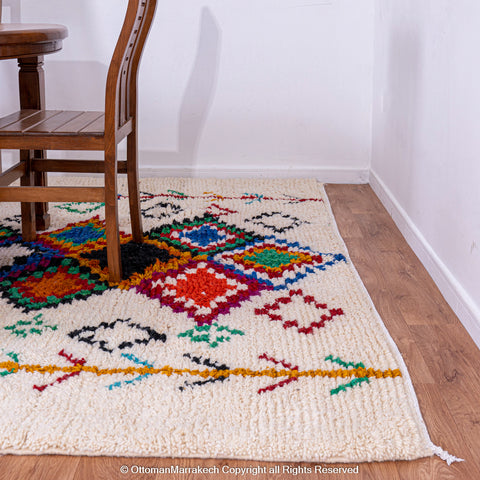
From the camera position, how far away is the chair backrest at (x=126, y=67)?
1.62 metres

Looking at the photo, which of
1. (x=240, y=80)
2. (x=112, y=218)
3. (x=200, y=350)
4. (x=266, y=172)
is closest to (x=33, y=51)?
(x=112, y=218)

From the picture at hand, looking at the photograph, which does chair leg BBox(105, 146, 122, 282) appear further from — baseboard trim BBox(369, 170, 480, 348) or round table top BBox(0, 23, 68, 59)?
baseboard trim BBox(369, 170, 480, 348)

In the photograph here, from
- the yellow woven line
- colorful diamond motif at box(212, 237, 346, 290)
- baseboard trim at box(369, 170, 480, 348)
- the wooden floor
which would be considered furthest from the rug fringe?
colorful diamond motif at box(212, 237, 346, 290)

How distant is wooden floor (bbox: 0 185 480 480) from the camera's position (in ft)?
3.48

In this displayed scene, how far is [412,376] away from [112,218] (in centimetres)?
89

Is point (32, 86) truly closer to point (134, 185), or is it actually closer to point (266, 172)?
point (134, 185)

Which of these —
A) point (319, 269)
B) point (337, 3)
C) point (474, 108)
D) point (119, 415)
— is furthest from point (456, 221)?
point (337, 3)

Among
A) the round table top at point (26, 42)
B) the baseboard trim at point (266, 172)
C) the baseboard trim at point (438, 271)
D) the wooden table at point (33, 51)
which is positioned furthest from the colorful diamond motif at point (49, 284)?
the baseboard trim at point (266, 172)

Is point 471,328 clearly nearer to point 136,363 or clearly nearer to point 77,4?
point 136,363

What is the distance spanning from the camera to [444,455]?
3.59ft

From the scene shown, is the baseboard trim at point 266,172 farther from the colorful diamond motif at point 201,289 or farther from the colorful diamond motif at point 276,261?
the colorful diamond motif at point 201,289

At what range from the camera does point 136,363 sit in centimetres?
137

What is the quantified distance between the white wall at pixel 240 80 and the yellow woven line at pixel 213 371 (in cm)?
183

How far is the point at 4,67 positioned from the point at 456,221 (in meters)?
2.22
